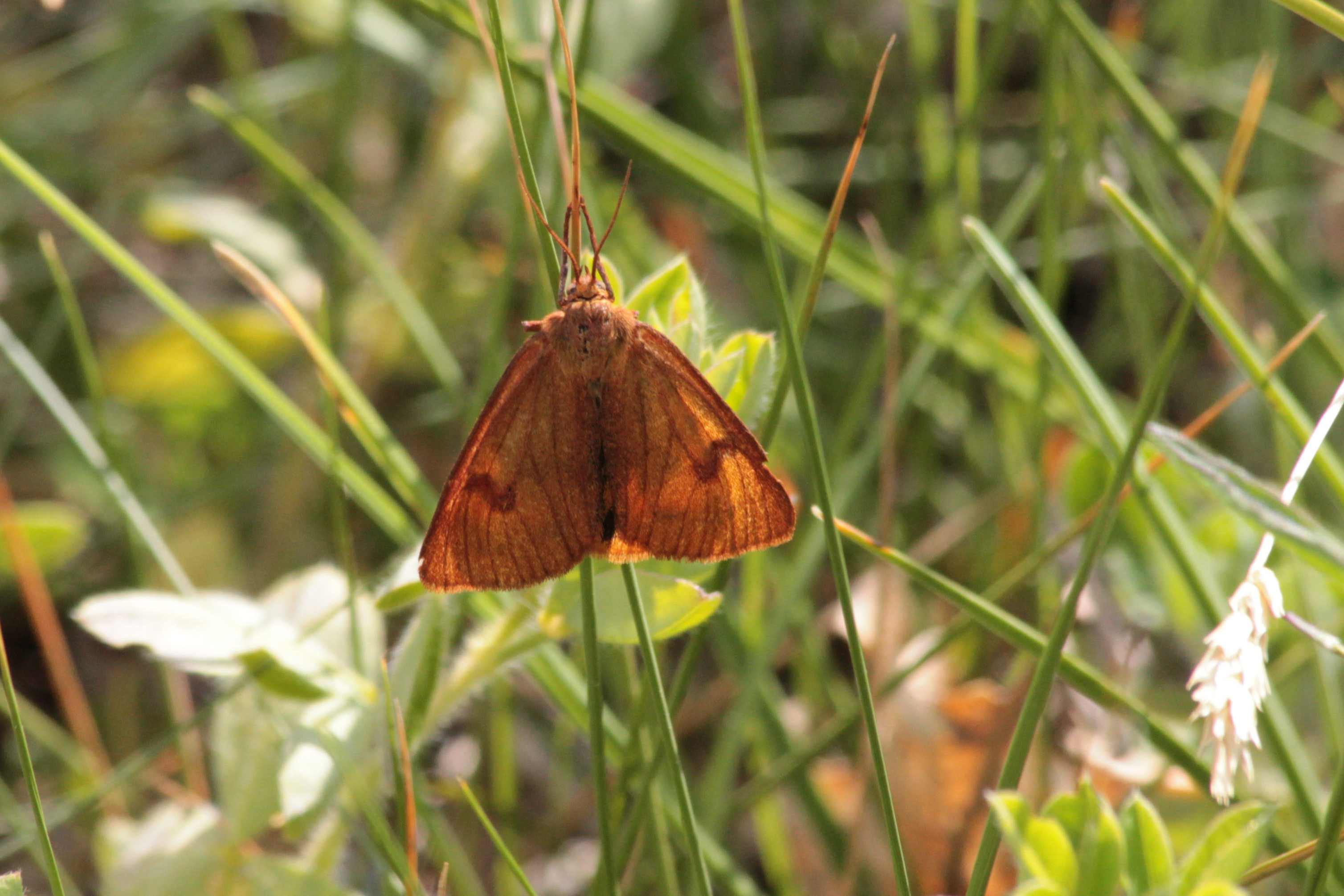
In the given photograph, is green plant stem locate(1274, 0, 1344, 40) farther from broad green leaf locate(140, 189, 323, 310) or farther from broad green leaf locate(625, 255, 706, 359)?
broad green leaf locate(140, 189, 323, 310)

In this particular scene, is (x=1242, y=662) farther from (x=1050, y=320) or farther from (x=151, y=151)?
(x=151, y=151)

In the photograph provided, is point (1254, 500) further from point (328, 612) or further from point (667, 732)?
point (328, 612)

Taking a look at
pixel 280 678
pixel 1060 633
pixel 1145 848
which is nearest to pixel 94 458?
pixel 280 678

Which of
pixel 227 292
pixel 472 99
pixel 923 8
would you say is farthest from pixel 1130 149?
pixel 227 292

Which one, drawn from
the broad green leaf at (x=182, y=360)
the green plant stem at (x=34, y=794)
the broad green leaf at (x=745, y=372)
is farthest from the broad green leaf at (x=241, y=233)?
the green plant stem at (x=34, y=794)

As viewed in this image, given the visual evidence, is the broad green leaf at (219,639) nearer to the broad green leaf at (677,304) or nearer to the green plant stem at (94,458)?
the green plant stem at (94,458)

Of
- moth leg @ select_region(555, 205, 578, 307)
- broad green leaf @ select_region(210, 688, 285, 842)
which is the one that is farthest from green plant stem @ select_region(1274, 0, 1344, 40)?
broad green leaf @ select_region(210, 688, 285, 842)
